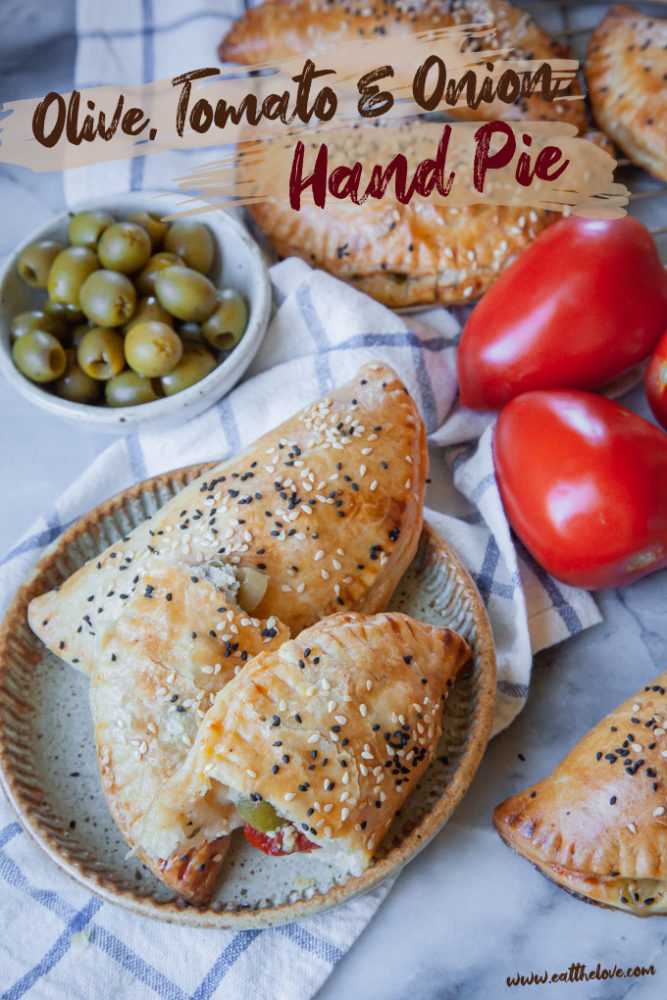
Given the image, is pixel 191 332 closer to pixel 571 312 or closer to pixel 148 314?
pixel 148 314

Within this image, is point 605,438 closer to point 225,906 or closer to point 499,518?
point 499,518

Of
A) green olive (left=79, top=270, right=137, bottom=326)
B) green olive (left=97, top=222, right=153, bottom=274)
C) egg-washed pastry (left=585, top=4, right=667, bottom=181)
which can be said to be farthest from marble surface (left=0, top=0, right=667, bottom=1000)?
egg-washed pastry (left=585, top=4, right=667, bottom=181)

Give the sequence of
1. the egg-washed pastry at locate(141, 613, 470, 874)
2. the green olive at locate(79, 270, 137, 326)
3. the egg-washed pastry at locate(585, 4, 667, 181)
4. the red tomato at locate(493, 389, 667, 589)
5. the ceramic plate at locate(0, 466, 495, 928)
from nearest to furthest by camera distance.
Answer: the egg-washed pastry at locate(141, 613, 470, 874) < the ceramic plate at locate(0, 466, 495, 928) < the red tomato at locate(493, 389, 667, 589) < the green olive at locate(79, 270, 137, 326) < the egg-washed pastry at locate(585, 4, 667, 181)

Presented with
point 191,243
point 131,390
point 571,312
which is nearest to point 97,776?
point 131,390

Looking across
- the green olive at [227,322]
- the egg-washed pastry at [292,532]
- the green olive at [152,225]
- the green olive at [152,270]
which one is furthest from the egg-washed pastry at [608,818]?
the green olive at [152,225]

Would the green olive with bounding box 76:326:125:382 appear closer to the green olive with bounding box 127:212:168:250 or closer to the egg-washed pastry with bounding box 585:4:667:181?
the green olive with bounding box 127:212:168:250

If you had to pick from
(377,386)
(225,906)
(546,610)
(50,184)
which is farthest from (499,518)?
(50,184)
